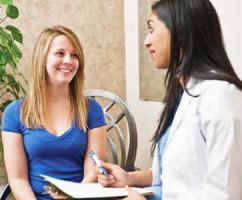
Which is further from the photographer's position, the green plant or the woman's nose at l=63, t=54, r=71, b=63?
the green plant

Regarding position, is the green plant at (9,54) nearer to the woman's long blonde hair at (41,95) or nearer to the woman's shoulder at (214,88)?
the woman's long blonde hair at (41,95)

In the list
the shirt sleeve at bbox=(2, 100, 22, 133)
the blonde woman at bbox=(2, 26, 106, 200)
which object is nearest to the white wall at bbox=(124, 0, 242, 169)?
the blonde woman at bbox=(2, 26, 106, 200)

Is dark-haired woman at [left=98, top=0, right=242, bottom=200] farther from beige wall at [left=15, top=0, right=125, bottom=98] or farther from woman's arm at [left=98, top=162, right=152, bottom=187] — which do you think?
beige wall at [left=15, top=0, right=125, bottom=98]

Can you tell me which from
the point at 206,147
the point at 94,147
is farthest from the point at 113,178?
the point at 206,147

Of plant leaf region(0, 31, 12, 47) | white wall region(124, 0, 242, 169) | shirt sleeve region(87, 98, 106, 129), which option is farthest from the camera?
white wall region(124, 0, 242, 169)

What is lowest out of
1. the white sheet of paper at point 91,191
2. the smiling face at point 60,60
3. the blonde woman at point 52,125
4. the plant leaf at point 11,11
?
the white sheet of paper at point 91,191

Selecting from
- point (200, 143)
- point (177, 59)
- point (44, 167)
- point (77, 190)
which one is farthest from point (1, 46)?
point (200, 143)

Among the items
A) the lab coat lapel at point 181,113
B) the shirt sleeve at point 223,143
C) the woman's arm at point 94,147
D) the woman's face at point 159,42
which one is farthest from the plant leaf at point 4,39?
the shirt sleeve at point 223,143

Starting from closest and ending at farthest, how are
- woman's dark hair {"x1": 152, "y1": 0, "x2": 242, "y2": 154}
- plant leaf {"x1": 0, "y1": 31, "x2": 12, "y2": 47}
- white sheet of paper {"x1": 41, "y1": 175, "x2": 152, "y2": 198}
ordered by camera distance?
woman's dark hair {"x1": 152, "y1": 0, "x2": 242, "y2": 154} < white sheet of paper {"x1": 41, "y1": 175, "x2": 152, "y2": 198} < plant leaf {"x1": 0, "y1": 31, "x2": 12, "y2": 47}

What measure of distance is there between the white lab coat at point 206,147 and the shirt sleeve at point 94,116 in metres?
0.62

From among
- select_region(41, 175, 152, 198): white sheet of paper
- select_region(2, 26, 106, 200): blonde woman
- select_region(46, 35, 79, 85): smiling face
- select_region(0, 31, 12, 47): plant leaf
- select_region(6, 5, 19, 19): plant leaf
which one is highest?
select_region(6, 5, 19, 19): plant leaf

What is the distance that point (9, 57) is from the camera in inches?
76.3

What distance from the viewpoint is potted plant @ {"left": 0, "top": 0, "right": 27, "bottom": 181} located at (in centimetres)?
193

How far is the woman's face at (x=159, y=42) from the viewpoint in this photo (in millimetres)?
1070
